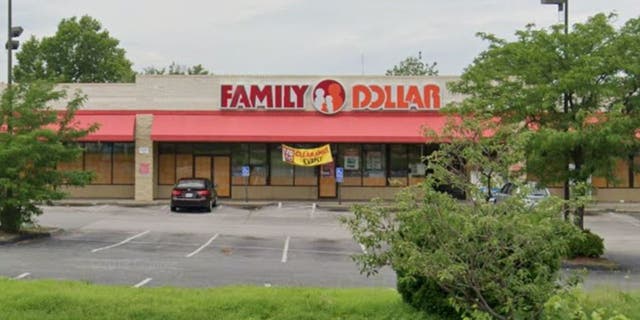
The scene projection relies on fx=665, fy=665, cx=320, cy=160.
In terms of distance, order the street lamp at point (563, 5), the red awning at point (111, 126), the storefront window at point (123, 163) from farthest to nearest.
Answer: the storefront window at point (123, 163) < the red awning at point (111, 126) < the street lamp at point (563, 5)

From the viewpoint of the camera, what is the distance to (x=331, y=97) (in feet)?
109

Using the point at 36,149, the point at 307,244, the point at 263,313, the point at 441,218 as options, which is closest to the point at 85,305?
the point at 263,313

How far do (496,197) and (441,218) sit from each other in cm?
66

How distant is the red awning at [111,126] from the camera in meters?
31.8

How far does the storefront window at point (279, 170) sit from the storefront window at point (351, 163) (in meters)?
2.72

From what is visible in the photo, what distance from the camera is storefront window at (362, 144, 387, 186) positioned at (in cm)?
3475

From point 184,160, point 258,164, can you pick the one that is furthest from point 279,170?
point 184,160

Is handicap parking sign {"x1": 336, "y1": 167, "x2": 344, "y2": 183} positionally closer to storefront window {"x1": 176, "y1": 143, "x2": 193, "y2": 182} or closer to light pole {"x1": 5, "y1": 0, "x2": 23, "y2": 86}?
storefront window {"x1": 176, "y1": 143, "x2": 193, "y2": 182}

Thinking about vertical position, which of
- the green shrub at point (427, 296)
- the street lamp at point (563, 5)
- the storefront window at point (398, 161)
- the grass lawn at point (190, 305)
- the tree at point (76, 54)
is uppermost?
the tree at point (76, 54)

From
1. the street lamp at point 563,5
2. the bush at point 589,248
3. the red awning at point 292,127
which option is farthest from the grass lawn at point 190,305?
the red awning at point 292,127

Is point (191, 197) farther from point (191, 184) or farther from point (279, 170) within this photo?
point (279, 170)

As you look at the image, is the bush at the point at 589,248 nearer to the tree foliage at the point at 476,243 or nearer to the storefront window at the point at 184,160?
the tree foliage at the point at 476,243

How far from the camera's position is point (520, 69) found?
57.7ft

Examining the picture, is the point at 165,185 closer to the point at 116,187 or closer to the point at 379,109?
the point at 116,187
